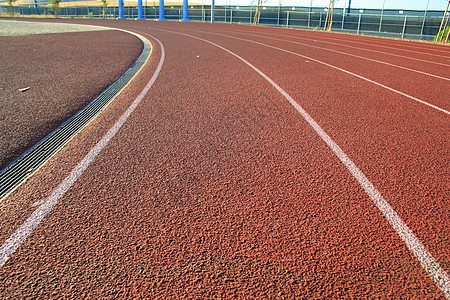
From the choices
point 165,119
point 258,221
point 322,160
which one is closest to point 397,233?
point 258,221

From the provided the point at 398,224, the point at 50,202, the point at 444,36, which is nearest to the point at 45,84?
the point at 50,202

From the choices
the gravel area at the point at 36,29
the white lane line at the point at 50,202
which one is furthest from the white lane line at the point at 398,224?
the gravel area at the point at 36,29

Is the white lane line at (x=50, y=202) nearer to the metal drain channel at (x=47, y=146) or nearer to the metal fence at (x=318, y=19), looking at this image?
the metal drain channel at (x=47, y=146)

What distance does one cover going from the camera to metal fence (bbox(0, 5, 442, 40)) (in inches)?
1053

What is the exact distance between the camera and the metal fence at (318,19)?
26750mm

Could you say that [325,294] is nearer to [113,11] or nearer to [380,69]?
[380,69]

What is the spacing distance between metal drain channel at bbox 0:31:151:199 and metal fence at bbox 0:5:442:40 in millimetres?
26300

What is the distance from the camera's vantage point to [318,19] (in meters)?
35.4

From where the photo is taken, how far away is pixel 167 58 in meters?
11.6

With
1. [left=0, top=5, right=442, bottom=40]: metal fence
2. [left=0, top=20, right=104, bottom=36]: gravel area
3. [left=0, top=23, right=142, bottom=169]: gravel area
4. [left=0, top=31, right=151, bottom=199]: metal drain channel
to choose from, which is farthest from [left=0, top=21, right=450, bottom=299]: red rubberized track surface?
[left=0, top=5, right=442, bottom=40]: metal fence

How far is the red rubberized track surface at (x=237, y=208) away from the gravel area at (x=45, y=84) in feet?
2.39

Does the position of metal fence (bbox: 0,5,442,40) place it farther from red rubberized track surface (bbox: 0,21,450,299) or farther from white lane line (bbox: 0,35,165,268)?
white lane line (bbox: 0,35,165,268)

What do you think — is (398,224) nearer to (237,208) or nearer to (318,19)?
(237,208)

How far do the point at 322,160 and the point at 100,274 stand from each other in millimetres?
2770
